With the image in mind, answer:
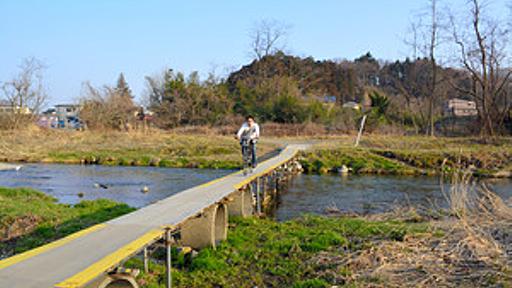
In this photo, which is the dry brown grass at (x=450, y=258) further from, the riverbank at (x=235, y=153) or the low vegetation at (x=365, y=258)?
the riverbank at (x=235, y=153)

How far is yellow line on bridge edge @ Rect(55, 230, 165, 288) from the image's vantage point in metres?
3.48

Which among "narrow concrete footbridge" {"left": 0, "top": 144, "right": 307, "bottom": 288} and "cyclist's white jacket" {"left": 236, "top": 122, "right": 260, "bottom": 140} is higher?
"cyclist's white jacket" {"left": 236, "top": 122, "right": 260, "bottom": 140}

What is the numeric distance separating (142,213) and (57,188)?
29.2 ft

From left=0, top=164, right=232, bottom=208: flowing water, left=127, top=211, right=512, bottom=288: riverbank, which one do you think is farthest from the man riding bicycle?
left=127, top=211, right=512, bottom=288: riverbank

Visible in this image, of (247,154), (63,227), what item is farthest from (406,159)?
(63,227)

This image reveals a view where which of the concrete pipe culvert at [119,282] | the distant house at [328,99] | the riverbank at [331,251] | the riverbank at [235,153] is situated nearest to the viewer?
the concrete pipe culvert at [119,282]

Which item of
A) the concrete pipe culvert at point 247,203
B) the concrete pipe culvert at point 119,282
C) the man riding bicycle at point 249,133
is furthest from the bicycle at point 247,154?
the concrete pipe culvert at point 119,282

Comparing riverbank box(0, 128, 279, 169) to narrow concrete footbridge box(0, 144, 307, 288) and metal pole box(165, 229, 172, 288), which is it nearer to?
narrow concrete footbridge box(0, 144, 307, 288)

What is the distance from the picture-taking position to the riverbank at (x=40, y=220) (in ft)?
23.8

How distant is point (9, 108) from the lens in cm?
3366

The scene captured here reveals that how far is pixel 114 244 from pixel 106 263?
779 millimetres

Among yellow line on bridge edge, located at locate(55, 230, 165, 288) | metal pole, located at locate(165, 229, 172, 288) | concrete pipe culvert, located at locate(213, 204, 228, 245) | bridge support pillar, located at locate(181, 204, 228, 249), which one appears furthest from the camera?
concrete pipe culvert, located at locate(213, 204, 228, 245)

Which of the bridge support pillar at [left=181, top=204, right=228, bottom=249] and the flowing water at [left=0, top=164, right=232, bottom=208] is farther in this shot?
the flowing water at [left=0, top=164, right=232, bottom=208]

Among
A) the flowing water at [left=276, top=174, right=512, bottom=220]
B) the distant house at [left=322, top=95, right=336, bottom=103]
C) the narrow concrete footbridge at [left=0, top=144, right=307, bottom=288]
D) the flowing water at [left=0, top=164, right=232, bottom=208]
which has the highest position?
the distant house at [left=322, top=95, right=336, bottom=103]
